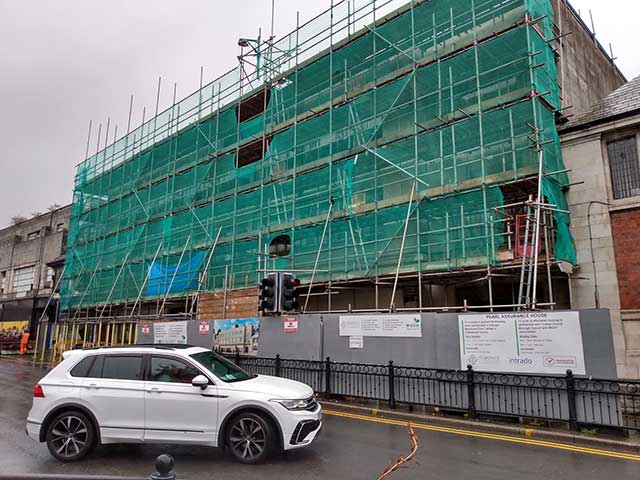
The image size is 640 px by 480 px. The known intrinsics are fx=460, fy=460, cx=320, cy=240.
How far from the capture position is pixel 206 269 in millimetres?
21594

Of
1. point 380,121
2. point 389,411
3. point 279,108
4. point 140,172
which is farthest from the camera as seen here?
point 140,172

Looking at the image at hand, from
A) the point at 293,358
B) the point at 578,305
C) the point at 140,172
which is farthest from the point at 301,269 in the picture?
the point at 140,172

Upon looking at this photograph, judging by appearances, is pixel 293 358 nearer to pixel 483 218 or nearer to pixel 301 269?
pixel 301 269

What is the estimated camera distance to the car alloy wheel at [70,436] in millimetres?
6449

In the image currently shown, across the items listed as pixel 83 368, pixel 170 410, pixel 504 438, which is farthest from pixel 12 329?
pixel 504 438

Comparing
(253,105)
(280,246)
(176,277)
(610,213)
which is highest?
(253,105)

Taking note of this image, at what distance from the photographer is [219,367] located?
723cm

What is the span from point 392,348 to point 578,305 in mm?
5633

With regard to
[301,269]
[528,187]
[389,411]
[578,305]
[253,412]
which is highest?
[528,187]

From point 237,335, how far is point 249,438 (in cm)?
1017

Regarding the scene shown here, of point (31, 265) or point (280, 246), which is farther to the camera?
point (31, 265)

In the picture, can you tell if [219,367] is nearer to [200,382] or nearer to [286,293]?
[200,382]

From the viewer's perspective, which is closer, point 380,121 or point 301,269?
point 380,121

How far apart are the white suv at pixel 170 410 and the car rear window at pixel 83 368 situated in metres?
0.03
